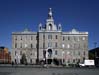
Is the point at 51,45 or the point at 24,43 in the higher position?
the point at 24,43

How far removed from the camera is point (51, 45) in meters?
129

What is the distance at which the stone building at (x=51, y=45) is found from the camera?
130 meters

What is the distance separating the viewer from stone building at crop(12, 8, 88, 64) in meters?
130

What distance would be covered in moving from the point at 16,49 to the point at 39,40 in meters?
11.1

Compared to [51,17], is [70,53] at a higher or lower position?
lower

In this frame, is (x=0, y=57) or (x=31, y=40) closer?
(x=31, y=40)

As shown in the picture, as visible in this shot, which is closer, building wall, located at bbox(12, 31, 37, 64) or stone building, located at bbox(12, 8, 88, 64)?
stone building, located at bbox(12, 8, 88, 64)

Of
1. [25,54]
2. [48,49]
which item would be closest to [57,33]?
[48,49]

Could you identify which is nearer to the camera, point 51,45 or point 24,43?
point 51,45

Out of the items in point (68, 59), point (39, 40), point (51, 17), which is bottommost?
point (68, 59)

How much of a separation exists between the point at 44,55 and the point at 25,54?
28.3 ft

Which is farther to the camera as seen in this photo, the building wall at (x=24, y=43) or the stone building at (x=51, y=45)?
the building wall at (x=24, y=43)

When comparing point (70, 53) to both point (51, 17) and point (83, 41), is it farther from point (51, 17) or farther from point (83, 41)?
point (51, 17)

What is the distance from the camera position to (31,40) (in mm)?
131750
